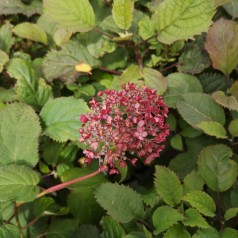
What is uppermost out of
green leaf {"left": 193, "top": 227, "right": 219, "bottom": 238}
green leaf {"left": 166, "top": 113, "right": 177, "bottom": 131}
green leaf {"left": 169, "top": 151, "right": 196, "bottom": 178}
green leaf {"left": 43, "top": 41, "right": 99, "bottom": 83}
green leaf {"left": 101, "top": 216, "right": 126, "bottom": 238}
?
green leaf {"left": 43, "top": 41, "right": 99, "bottom": 83}

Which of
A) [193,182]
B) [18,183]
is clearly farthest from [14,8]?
[193,182]

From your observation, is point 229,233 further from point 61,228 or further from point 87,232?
point 61,228

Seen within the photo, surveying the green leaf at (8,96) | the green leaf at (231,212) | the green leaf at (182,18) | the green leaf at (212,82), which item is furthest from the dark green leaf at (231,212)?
the green leaf at (8,96)

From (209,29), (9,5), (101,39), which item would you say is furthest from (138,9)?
(9,5)

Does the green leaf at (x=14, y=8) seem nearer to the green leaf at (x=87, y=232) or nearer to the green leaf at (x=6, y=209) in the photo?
the green leaf at (x=6, y=209)

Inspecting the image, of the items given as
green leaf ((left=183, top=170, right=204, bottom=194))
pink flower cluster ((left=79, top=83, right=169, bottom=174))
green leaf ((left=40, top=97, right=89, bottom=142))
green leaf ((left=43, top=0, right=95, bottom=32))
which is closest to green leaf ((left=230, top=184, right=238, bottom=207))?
green leaf ((left=183, top=170, right=204, bottom=194))

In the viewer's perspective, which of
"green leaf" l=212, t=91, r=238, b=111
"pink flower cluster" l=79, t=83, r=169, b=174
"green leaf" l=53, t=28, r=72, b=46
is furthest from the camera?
"green leaf" l=53, t=28, r=72, b=46

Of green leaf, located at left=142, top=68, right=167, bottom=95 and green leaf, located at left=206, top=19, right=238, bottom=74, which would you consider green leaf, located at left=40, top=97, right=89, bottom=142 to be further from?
green leaf, located at left=206, top=19, right=238, bottom=74
